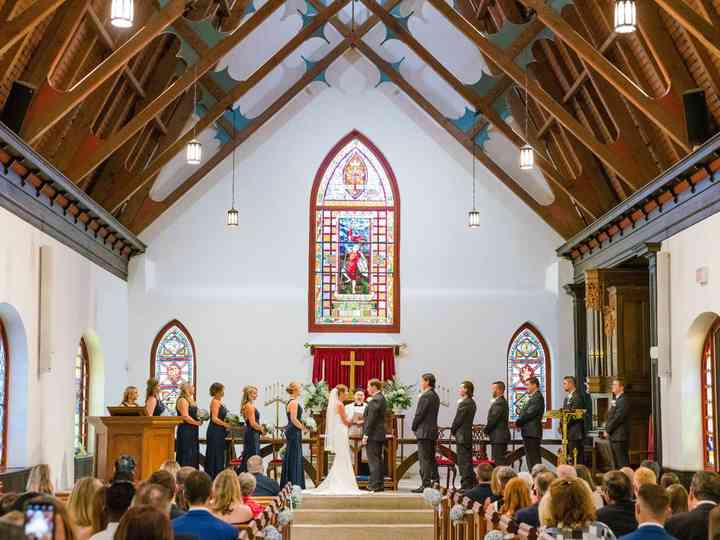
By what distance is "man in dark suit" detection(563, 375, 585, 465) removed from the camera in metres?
14.8

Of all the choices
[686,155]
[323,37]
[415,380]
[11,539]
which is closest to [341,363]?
[415,380]

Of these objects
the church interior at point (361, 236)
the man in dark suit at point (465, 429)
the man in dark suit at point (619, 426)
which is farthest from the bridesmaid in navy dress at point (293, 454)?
the man in dark suit at point (619, 426)

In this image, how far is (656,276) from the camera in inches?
542

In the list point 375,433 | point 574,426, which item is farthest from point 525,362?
point 375,433

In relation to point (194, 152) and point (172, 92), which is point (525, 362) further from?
point (172, 92)

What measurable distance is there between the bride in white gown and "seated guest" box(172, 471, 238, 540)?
303 inches

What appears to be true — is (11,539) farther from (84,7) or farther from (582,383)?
(582,383)

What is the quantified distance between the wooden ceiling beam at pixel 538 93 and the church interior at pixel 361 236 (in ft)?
0.13

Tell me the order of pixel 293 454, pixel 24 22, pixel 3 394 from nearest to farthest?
pixel 24 22 < pixel 3 394 < pixel 293 454

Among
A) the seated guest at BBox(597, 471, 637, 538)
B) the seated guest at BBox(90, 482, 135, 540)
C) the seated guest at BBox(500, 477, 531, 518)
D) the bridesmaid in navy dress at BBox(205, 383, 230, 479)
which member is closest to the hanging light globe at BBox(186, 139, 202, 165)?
the bridesmaid in navy dress at BBox(205, 383, 230, 479)

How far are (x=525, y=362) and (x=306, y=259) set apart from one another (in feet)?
13.0

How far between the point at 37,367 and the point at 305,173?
22.6ft

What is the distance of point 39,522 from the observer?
2.71 m

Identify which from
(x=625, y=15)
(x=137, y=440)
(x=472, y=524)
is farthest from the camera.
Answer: (x=137, y=440)
